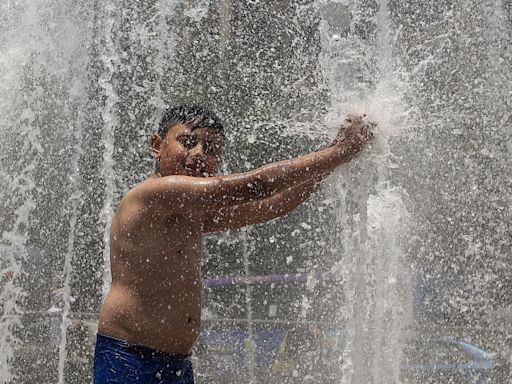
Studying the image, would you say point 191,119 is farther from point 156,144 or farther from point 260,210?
point 260,210

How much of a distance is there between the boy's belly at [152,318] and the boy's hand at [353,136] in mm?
670

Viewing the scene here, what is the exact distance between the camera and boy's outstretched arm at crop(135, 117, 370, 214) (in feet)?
6.98

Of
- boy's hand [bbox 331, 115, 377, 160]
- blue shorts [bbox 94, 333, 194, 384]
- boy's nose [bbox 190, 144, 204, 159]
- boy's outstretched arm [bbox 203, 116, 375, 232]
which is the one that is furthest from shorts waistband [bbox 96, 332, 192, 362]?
boy's hand [bbox 331, 115, 377, 160]

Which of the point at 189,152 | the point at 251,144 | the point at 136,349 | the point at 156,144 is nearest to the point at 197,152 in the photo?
the point at 189,152

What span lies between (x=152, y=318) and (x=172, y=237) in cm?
26

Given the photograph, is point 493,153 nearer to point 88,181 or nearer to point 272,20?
point 272,20

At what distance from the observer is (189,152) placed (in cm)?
239

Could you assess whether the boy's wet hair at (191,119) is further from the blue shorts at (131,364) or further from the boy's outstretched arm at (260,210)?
the blue shorts at (131,364)

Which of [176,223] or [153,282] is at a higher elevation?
[176,223]

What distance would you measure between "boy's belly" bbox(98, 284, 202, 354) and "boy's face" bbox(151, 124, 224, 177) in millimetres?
382

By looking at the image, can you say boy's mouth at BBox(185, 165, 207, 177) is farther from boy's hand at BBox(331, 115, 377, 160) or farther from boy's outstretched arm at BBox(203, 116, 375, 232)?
boy's hand at BBox(331, 115, 377, 160)

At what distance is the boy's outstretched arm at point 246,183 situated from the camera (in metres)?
2.13

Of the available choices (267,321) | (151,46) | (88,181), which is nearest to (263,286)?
(267,321)

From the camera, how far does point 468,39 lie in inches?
379
